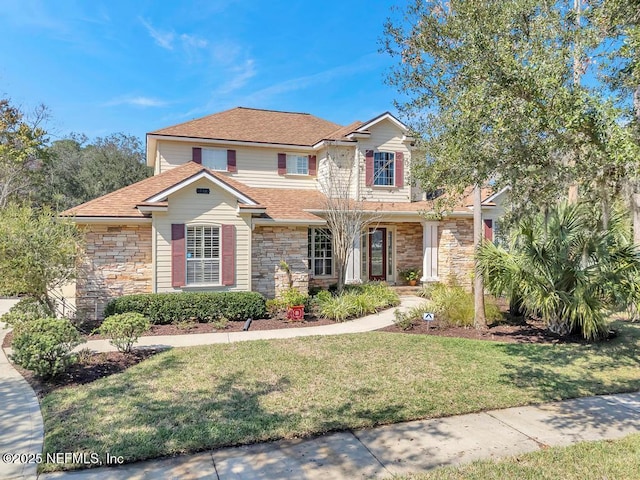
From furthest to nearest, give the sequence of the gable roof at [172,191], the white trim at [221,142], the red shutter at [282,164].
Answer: the red shutter at [282,164] → the white trim at [221,142] → the gable roof at [172,191]

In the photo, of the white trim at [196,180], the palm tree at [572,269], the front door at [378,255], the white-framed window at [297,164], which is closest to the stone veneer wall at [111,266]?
the white trim at [196,180]

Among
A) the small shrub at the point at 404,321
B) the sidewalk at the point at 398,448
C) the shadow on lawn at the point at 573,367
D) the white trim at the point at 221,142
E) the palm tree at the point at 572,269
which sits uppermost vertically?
the white trim at the point at 221,142

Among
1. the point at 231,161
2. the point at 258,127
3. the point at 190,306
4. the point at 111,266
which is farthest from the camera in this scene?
the point at 258,127

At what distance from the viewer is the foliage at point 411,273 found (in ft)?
56.7

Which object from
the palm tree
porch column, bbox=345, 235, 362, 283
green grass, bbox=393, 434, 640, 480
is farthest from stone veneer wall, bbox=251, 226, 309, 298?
green grass, bbox=393, 434, 640, 480

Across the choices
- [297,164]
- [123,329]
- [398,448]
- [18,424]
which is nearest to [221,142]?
[297,164]

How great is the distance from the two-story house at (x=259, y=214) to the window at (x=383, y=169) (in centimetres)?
4

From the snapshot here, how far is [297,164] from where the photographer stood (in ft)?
58.9

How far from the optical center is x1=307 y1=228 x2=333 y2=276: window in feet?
53.4

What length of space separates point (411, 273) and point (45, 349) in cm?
1403

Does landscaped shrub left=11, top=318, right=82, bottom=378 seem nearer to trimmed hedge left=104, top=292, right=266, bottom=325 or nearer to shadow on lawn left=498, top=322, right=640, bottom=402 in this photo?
trimmed hedge left=104, top=292, right=266, bottom=325

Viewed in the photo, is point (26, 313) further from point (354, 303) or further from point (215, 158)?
point (215, 158)

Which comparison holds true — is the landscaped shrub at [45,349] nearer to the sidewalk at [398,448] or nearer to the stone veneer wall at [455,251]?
the sidewalk at [398,448]

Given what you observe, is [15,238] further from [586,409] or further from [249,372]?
[586,409]
